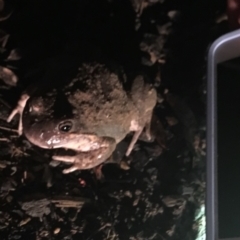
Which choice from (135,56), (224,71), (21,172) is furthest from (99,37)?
(224,71)

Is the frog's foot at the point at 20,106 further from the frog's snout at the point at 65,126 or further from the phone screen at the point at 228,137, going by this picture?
the phone screen at the point at 228,137

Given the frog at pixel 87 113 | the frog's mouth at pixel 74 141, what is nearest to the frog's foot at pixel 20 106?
the frog at pixel 87 113

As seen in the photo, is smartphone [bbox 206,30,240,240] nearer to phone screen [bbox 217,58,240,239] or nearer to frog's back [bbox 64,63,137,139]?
phone screen [bbox 217,58,240,239]

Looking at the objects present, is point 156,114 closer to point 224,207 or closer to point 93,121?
point 93,121

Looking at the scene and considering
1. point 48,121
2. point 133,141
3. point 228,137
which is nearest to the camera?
point 228,137

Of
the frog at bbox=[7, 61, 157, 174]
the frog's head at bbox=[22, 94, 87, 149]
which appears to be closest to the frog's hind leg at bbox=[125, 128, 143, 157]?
the frog at bbox=[7, 61, 157, 174]

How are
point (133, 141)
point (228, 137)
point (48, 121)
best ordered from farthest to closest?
point (133, 141) < point (48, 121) < point (228, 137)

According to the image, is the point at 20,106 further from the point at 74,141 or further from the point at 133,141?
the point at 133,141

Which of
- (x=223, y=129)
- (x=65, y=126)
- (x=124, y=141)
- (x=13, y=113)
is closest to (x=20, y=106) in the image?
(x=13, y=113)
